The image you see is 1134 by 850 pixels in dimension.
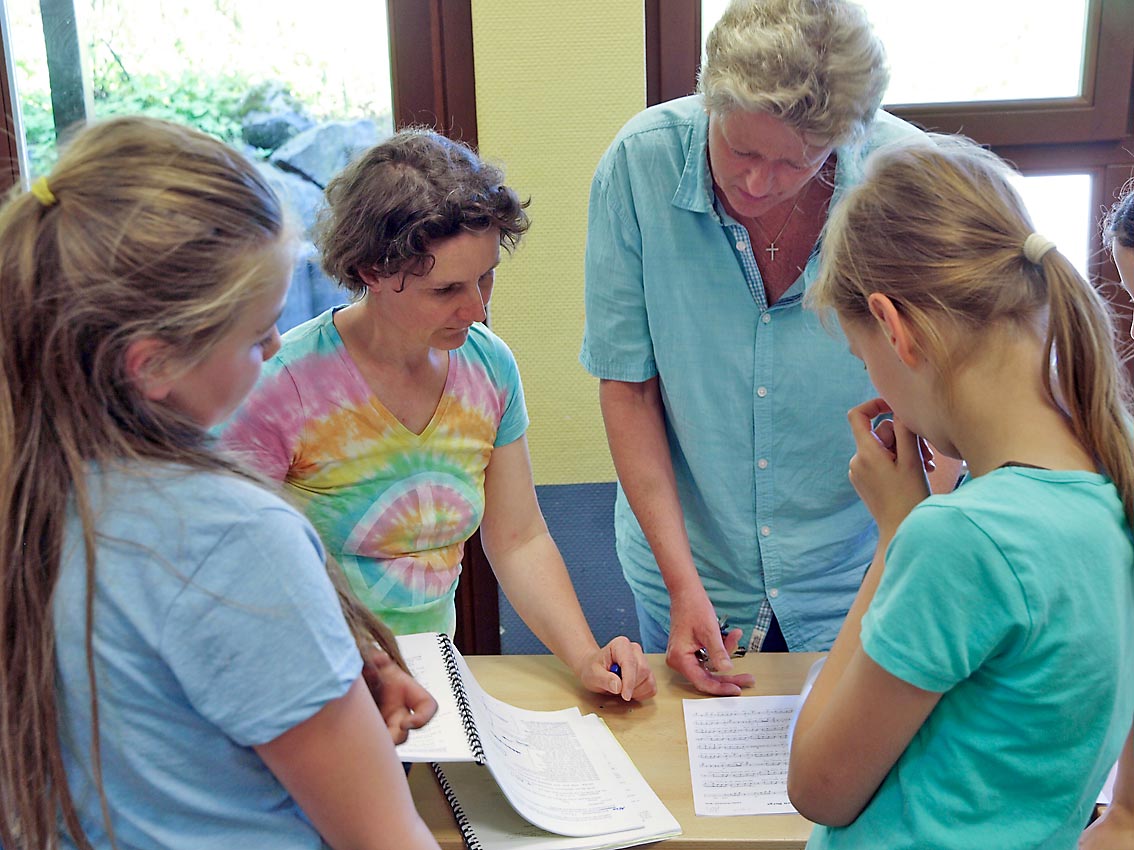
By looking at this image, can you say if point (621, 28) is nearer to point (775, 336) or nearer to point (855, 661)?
point (775, 336)

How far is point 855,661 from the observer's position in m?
0.89

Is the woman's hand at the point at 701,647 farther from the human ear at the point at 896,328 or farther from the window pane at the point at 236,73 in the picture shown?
the window pane at the point at 236,73

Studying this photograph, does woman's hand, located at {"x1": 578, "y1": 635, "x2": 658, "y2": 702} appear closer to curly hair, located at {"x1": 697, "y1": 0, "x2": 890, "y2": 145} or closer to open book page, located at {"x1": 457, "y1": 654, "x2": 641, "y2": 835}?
open book page, located at {"x1": 457, "y1": 654, "x2": 641, "y2": 835}

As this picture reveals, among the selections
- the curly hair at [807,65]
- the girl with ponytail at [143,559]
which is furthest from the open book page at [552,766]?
the curly hair at [807,65]

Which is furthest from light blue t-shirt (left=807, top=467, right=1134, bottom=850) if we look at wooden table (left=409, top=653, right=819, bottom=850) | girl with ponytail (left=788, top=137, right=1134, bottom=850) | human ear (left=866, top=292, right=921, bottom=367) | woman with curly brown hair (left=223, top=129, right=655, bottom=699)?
woman with curly brown hair (left=223, top=129, right=655, bottom=699)

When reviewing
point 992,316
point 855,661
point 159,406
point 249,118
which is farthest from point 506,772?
point 249,118

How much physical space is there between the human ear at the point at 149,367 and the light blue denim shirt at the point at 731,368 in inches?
36.7

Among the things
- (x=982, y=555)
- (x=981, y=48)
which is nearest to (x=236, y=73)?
(x=981, y=48)

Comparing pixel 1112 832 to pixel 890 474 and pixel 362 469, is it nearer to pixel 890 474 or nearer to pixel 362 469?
pixel 890 474

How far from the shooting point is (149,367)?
0.80 m

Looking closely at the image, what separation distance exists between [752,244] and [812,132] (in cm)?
29

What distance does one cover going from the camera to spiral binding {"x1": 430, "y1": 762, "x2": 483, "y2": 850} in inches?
43.9

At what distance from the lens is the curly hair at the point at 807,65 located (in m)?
1.30

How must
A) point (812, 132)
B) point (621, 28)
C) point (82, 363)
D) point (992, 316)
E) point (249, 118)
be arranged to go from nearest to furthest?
1. point (82, 363)
2. point (992, 316)
3. point (812, 132)
4. point (621, 28)
5. point (249, 118)
